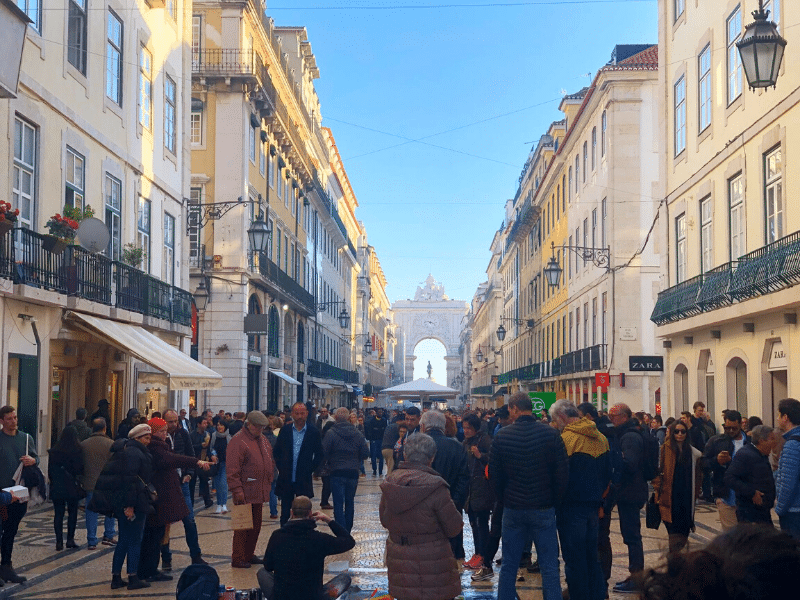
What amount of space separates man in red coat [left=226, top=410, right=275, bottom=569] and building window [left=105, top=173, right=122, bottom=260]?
10.8 metres

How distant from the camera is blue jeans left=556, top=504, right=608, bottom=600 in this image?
25.6 feet

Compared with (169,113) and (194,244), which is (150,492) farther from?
(194,244)

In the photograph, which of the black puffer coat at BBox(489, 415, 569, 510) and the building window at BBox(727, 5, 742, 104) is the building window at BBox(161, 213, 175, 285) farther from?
the black puffer coat at BBox(489, 415, 569, 510)

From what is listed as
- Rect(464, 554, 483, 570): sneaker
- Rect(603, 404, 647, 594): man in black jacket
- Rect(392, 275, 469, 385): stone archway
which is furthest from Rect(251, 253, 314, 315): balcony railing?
Rect(392, 275, 469, 385): stone archway

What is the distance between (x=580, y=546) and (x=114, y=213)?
15.4m

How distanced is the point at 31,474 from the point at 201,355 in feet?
70.3

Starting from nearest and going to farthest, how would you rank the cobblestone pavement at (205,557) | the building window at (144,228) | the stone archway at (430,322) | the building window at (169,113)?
the cobblestone pavement at (205,557) → the building window at (144,228) → the building window at (169,113) → the stone archway at (430,322)

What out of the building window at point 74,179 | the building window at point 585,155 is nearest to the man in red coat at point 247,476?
the building window at point 74,179

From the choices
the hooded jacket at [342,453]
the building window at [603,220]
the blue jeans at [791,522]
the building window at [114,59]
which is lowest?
the blue jeans at [791,522]

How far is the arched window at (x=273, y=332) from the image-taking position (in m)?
36.9

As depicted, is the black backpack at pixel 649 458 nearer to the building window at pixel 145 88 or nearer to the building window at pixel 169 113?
the building window at pixel 145 88

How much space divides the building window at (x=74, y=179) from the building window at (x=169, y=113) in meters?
6.11

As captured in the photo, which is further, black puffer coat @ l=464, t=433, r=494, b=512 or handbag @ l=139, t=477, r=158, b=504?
black puffer coat @ l=464, t=433, r=494, b=512

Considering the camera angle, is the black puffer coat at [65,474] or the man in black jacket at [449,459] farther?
the black puffer coat at [65,474]
